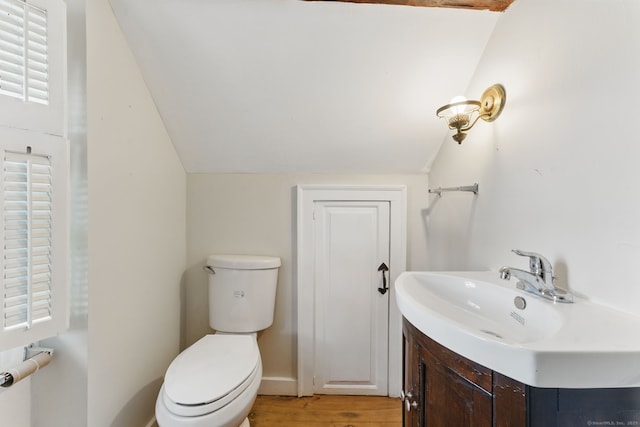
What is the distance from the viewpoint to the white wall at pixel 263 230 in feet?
5.84

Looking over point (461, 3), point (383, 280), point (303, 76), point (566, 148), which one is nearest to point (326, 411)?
point (383, 280)

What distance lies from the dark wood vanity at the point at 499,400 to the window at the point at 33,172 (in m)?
1.26

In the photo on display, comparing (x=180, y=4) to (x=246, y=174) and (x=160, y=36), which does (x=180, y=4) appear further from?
(x=246, y=174)

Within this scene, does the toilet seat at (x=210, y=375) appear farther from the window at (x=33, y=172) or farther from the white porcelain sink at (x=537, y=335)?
the white porcelain sink at (x=537, y=335)

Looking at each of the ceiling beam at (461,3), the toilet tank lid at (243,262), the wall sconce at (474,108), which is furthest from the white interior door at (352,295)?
the ceiling beam at (461,3)

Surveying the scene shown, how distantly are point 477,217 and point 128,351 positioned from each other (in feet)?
5.73

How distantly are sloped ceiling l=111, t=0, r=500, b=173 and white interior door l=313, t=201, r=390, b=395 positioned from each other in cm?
34

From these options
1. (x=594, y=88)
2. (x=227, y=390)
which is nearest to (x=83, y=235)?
(x=227, y=390)

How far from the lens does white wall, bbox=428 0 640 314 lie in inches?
28.8

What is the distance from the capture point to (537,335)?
31.0 inches

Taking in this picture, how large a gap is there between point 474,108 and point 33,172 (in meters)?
1.66

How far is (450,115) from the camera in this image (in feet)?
3.97

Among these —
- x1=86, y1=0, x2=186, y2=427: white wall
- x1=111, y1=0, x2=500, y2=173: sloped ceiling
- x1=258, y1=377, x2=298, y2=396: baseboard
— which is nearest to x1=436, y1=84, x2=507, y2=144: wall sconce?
x1=111, y1=0, x2=500, y2=173: sloped ceiling

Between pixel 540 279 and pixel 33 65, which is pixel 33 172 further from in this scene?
pixel 540 279
